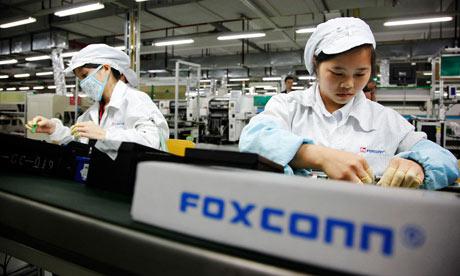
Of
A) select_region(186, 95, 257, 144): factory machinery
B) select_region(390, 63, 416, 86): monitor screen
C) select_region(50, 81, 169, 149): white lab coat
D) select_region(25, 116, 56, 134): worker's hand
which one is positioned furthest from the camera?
select_region(186, 95, 257, 144): factory machinery

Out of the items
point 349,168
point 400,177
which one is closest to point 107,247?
point 349,168

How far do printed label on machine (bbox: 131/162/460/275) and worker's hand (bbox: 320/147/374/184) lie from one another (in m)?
0.25

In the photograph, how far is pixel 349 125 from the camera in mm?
1102

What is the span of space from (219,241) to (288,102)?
2.74ft

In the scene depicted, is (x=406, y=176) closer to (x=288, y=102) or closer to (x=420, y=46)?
(x=288, y=102)

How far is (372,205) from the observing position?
322 millimetres

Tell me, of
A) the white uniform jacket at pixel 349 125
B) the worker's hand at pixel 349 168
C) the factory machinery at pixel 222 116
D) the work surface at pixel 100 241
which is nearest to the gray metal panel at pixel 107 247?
the work surface at pixel 100 241

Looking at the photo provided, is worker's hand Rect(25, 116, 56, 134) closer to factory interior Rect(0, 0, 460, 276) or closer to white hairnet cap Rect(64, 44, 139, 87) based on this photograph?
factory interior Rect(0, 0, 460, 276)

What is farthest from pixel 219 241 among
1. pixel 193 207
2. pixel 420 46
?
pixel 420 46

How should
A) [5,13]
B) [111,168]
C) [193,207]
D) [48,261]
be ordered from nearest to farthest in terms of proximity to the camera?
[193,207], [48,261], [111,168], [5,13]

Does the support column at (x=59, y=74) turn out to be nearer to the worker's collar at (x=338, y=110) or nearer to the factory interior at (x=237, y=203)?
the factory interior at (x=237, y=203)

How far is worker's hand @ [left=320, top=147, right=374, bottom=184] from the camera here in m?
0.61

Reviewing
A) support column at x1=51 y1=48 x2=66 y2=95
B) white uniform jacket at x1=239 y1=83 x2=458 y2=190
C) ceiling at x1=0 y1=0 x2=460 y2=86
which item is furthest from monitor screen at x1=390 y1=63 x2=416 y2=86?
support column at x1=51 y1=48 x2=66 y2=95

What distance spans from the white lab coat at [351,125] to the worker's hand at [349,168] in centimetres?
36
